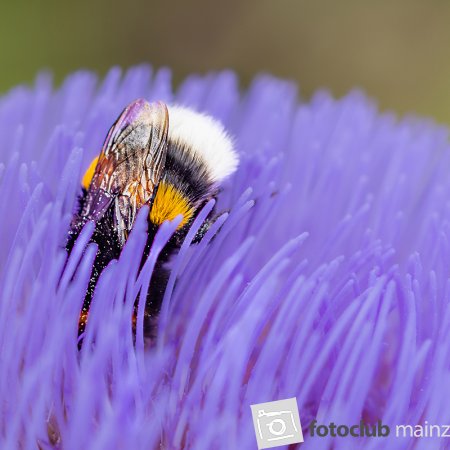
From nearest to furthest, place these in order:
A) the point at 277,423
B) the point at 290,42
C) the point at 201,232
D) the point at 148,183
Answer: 1. the point at 277,423
2. the point at 148,183
3. the point at 201,232
4. the point at 290,42

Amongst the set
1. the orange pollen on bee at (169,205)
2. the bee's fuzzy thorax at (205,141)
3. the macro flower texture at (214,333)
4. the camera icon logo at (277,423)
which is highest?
the bee's fuzzy thorax at (205,141)

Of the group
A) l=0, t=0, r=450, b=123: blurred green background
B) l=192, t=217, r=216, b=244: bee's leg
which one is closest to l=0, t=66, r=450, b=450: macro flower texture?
l=192, t=217, r=216, b=244: bee's leg

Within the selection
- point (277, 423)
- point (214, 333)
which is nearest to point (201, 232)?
point (214, 333)

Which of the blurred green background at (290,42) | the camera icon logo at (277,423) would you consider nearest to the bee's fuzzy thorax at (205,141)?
the camera icon logo at (277,423)

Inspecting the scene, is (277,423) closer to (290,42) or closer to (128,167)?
(128,167)

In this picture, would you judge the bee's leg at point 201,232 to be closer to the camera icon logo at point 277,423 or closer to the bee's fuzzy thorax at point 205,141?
the bee's fuzzy thorax at point 205,141

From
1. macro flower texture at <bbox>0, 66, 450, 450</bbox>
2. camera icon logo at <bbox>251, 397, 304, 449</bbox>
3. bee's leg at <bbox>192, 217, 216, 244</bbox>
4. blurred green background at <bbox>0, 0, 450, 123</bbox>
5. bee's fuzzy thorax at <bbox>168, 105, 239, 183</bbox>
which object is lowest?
camera icon logo at <bbox>251, 397, 304, 449</bbox>

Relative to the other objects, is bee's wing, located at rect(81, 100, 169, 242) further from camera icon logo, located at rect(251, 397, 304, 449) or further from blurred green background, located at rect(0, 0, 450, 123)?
blurred green background, located at rect(0, 0, 450, 123)
